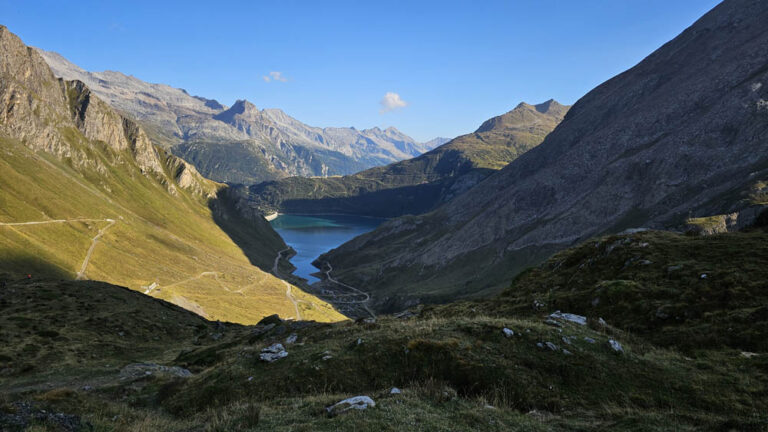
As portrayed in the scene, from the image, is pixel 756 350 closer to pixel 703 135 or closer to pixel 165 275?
pixel 703 135

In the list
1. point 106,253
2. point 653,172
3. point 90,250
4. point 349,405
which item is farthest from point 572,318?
point 90,250

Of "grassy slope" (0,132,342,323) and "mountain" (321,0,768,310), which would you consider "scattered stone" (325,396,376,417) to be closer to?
"mountain" (321,0,768,310)

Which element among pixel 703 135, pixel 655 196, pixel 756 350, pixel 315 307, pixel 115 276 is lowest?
pixel 315 307

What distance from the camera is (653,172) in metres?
132

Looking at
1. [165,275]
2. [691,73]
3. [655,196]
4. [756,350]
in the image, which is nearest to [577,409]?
[756,350]

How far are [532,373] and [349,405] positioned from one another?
29.6ft

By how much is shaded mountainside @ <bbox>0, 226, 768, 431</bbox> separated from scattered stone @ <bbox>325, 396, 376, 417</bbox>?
0.31 meters

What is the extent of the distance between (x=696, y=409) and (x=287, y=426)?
52.2 ft

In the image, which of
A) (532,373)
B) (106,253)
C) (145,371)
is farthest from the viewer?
(106,253)

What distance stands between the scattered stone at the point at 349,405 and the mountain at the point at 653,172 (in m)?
89.7

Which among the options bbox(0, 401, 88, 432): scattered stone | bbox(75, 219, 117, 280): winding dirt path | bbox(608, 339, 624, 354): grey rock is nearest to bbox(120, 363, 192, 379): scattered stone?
bbox(0, 401, 88, 432): scattered stone

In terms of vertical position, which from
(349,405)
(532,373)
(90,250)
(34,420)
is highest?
(532,373)

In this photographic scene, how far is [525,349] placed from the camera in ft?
62.9

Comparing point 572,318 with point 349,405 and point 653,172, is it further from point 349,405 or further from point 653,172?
point 653,172
